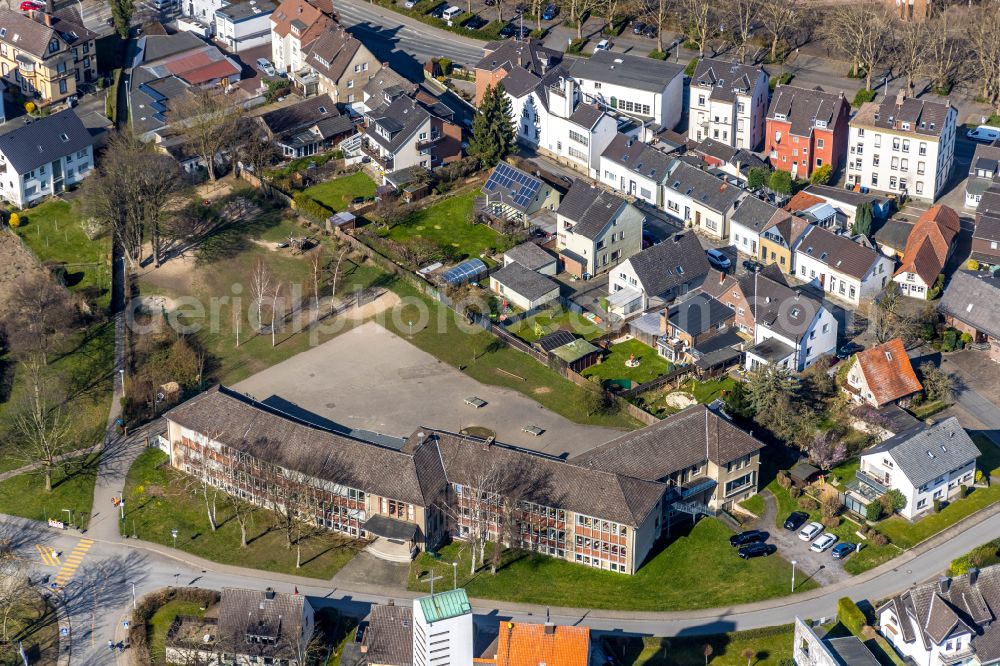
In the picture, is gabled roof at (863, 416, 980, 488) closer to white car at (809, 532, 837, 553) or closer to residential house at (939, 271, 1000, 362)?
white car at (809, 532, 837, 553)

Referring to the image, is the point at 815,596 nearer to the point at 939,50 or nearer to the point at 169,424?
the point at 169,424

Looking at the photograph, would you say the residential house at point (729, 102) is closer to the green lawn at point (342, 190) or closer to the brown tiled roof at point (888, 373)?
the green lawn at point (342, 190)

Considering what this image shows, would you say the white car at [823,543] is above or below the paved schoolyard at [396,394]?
below

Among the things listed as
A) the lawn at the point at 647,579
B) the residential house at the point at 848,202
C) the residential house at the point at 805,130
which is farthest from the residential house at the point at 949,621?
the residential house at the point at 805,130

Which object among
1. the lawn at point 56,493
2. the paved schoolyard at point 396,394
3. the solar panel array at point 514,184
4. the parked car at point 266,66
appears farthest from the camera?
the parked car at point 266,66

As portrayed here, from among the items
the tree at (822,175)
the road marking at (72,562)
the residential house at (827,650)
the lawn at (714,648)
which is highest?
the tree at (822,175)

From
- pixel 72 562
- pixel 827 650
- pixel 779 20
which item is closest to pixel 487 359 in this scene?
pixel 72 562

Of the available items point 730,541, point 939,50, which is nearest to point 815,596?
point 730,541
